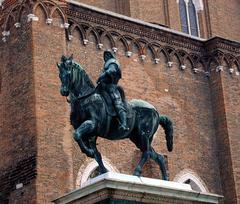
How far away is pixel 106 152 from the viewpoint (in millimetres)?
16094

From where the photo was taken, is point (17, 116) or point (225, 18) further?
point (225, 18)

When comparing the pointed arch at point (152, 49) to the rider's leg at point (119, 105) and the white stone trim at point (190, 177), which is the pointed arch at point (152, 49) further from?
the rider's leg at point (119, 105)

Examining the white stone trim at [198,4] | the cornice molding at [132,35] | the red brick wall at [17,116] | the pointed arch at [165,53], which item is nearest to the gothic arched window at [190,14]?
the white stone trim at [198,4]

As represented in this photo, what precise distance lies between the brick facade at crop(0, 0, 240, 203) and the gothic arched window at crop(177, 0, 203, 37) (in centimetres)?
380

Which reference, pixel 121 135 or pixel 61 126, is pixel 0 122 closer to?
pixel 61 126

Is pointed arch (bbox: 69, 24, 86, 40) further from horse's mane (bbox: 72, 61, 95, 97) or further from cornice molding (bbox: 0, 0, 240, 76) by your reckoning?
horse's mane (bbox: 72, 61, 95, 97)

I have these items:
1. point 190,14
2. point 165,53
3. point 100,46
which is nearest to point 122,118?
point 100,46

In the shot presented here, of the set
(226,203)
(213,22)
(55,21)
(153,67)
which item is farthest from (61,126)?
(213,22)

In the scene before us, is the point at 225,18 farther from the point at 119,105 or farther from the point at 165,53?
the point at 119,105

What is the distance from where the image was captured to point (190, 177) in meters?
17.5

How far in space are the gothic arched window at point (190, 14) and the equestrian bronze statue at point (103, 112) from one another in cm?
1353

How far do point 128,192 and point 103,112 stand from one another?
3.75ft

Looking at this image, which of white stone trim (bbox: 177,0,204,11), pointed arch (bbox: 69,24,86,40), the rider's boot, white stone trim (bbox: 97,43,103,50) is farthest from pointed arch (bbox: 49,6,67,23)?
white stone trim (bbox: 177,0,204,11)

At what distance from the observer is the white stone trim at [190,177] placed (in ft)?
56.5
